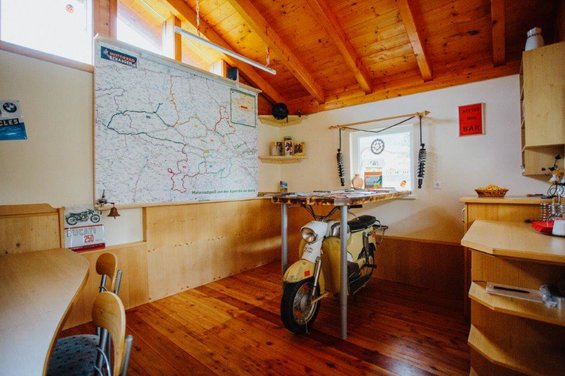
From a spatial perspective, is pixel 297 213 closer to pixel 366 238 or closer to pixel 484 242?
pixel 366 238

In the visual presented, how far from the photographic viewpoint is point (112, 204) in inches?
104

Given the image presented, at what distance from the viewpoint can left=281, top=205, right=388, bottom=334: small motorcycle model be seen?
211 cm

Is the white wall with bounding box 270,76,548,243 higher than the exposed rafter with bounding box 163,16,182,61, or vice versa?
the exposed rafter with bounding box 163,16,182,61

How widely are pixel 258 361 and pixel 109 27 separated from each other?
332cm

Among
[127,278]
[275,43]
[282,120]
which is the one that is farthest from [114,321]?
[282,120]

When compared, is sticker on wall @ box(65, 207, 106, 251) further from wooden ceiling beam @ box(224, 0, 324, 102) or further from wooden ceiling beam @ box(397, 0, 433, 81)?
wooden ceiling beam @ box(397, 0, 433, 81)

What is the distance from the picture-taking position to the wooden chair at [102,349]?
82cm

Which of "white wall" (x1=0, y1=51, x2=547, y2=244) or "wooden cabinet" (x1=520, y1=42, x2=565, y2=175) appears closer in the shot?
"wooden cabinet" (x1=520, y1=42, x2=565, y2=175)

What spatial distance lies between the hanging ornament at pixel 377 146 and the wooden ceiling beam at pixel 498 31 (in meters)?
1.46

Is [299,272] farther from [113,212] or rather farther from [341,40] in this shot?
[341,40]

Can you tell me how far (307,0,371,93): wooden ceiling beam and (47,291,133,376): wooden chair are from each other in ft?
9.90

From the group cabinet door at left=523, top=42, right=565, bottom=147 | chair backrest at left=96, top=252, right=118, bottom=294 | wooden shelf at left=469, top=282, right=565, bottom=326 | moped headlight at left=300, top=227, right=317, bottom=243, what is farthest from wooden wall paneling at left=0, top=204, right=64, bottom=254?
cabinet door at left=523, top=42, right=565, bottom=147

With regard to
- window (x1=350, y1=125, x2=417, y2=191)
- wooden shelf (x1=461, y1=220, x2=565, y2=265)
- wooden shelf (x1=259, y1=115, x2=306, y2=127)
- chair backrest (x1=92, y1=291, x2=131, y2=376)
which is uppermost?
wooden shelf (x1=259, y1=115, x2=306, y2=127)

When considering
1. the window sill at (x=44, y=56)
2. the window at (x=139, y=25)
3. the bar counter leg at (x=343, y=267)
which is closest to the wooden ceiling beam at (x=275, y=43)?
the window at (x=139, y=25)
